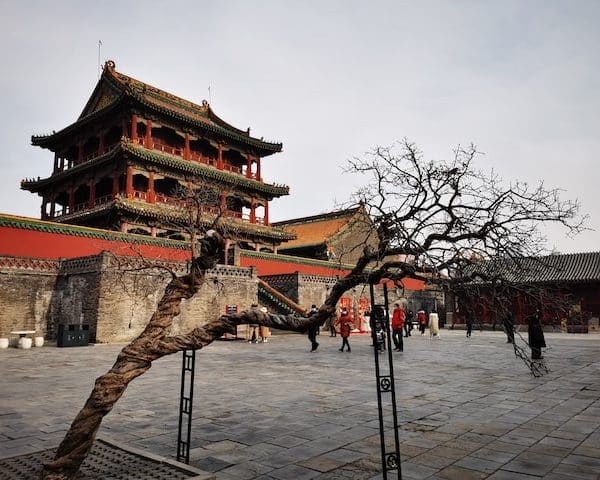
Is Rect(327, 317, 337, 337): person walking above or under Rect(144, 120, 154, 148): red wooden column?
under

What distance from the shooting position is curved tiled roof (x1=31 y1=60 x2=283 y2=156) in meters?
25.7

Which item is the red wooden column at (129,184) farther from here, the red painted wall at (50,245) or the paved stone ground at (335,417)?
the paved stone ground at (335,417)

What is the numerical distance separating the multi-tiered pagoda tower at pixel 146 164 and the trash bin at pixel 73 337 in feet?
25.8

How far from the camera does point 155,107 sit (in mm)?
25672

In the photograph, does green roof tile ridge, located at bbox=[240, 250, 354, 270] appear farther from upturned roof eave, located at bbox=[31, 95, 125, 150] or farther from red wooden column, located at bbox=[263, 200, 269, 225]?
upturned roof eave, located at bbox=[31, 95, 125, 150]

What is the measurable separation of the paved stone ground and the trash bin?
14.6 feet

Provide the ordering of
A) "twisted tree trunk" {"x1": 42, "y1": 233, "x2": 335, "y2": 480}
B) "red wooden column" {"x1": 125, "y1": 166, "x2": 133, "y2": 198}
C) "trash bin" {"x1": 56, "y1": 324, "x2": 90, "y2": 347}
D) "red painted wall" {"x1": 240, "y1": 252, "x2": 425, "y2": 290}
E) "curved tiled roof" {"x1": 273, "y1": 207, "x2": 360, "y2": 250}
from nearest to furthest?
"twisted tree trunk" {"x1": 42, "y1": 233, "x2": 335, "y2": 480} < "trash bin" {"x1": 56, "y1": 324, "x2": 90, "y2": 347} < "red wooden column" {"x1": 125, "y1": 166, "x2": 133, "y2": 198} < "red painted wall" {"x1": 240, "y1": 252, "x2": 425, "y2": 290} < "curved tiled roof" {"x1": 273, "y1": 207, "x2": 360, "y2": 250}

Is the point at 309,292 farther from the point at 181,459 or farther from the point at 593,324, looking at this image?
the point at 181,459

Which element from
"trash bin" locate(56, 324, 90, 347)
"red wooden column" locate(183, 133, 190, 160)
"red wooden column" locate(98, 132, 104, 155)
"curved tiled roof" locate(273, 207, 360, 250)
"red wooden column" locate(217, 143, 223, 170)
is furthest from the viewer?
"curved tiled roof" locate(273, 207, 360, 250)

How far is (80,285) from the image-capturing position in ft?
54.9

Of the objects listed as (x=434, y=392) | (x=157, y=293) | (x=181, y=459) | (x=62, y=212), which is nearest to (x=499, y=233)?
(x=181, y=459)

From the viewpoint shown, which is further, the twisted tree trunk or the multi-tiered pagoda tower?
the multi-tiered pagoda tower

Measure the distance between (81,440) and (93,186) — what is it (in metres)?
25.9

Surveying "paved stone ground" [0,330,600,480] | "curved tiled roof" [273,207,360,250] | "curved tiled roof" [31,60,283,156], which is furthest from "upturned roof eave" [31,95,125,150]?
"paved stone ground" [0,330,600,480]
